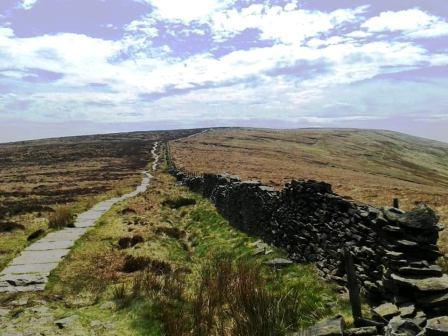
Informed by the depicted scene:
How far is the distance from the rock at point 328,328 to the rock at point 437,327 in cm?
144

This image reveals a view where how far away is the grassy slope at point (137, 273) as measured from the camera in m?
10.2

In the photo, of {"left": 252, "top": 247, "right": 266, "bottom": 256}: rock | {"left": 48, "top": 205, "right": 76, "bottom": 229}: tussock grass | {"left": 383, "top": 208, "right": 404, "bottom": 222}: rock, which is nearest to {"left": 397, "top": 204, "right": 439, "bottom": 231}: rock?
{"left": 383, "top": 208, "right": 404, "bottom": 222}: rock

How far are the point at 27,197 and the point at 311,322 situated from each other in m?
39.8

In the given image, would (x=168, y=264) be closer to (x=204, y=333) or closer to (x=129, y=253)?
(x=129, y=253)

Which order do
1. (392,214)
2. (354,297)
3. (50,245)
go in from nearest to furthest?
1. (354,297)
2. (392,214)
3. (50,245)

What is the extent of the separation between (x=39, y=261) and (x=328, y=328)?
38.7 feet

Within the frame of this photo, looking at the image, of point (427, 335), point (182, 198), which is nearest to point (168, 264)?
point (427, 335)

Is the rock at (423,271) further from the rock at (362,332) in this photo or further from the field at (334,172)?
the field at (334,172)

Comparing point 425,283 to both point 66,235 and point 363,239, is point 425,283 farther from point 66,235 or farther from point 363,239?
point 66,235

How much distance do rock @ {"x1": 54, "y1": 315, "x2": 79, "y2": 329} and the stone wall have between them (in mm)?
6564

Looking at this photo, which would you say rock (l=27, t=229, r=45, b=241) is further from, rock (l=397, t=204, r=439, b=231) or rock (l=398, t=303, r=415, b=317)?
rock (l=398, t=303, r=415, b=317)

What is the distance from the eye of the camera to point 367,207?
12.1m

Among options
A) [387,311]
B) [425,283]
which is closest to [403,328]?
[387,311]

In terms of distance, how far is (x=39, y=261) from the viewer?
16.3 metres
